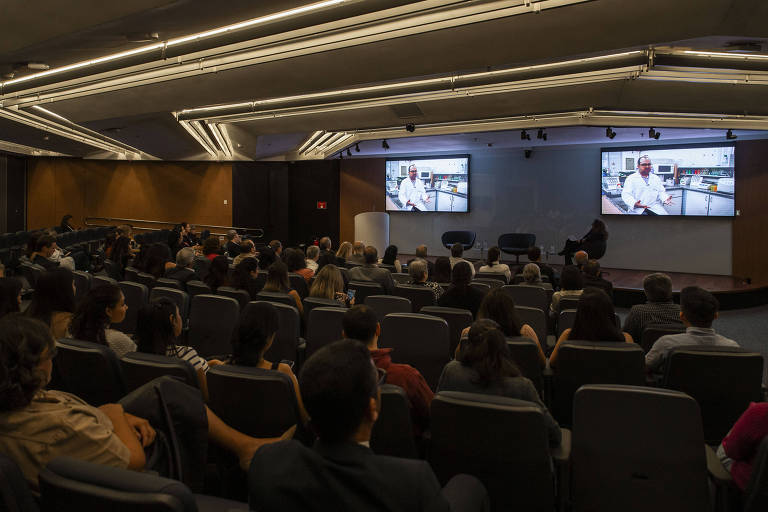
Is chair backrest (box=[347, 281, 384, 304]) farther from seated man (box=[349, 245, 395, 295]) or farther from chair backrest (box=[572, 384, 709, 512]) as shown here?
chair backrest (box=[572, 384, 709, 512])

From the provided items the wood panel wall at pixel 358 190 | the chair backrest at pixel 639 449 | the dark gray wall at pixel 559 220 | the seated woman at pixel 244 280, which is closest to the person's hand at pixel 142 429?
the chair backrest at pixel 639 449

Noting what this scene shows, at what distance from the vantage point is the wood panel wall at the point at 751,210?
36.7ft

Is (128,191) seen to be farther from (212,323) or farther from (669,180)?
(669,180)

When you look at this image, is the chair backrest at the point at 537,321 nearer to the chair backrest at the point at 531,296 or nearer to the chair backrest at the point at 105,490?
the chair backrest at the point at 531,296

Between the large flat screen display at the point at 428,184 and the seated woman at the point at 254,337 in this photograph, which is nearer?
the seated woman at the point at 254,337

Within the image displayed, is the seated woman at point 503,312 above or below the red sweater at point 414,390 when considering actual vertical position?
above

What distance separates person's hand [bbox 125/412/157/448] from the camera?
6.28 feet

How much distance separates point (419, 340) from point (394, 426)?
62.8 inches

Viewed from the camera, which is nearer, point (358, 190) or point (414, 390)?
point (414, 390)

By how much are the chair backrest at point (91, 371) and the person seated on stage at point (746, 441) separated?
2.72 m

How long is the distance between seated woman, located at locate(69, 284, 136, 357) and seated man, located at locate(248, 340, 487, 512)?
2.18 m

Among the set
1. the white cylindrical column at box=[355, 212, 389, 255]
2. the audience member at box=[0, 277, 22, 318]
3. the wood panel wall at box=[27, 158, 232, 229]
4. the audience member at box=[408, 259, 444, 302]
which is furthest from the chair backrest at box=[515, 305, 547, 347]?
the wood panel wall at box=[27, 158, 232, 229]

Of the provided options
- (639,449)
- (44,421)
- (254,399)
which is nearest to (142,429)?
(44,421)

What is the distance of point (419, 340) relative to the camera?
3863mm
